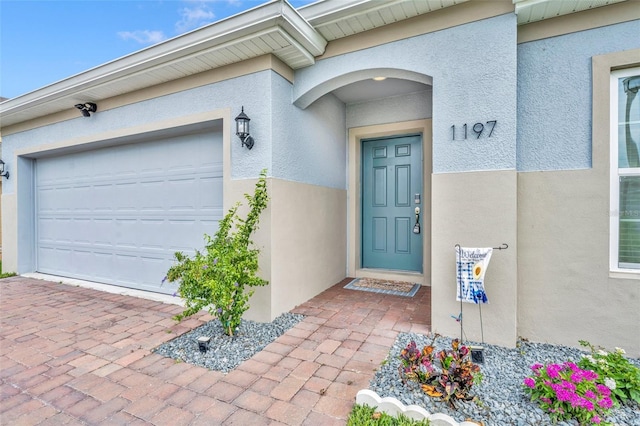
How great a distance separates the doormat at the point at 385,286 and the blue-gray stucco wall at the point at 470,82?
6.85 feet

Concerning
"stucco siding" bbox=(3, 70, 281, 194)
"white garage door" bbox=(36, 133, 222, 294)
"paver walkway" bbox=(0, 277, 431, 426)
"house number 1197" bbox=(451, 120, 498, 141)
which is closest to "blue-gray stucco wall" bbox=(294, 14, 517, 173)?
"house number 1197" bbox=(451, 120, 498, 141)

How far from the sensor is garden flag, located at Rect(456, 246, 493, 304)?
2695 millimetres

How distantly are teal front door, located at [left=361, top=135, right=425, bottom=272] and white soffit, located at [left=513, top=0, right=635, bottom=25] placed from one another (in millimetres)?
2182

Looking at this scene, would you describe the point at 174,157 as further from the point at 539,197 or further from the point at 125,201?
the point at 539,197

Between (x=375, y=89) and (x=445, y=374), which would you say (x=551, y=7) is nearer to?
(x=375, y=89)

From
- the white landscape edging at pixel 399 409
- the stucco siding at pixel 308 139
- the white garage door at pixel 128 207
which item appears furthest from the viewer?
the white garage door at pixel 128 207

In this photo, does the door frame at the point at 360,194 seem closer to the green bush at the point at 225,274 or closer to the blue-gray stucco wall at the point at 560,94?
the blue-gray stucco wall at the point at 560,94

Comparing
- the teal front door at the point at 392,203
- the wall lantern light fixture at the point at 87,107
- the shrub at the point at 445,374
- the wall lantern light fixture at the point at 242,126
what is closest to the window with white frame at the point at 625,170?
the shrub at the point at 445,374

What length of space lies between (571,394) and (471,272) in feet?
3.68

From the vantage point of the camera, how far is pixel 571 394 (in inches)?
68.3

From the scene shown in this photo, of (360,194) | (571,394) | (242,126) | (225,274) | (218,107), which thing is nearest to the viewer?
(571,394)

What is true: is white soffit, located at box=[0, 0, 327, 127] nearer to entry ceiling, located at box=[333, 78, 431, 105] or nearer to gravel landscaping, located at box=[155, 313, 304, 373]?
entry ceiling, located at box=[333, 78, 431, 105]

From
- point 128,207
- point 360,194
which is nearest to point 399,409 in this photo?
point 360,194

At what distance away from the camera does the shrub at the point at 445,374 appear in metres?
1.93
